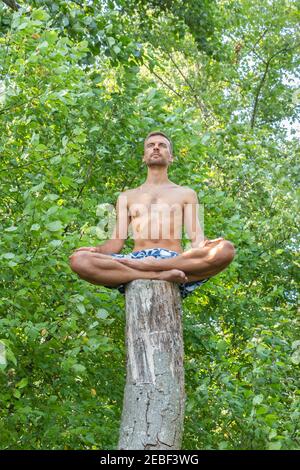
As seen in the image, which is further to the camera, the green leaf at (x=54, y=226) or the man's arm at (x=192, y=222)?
the green leaf at (x=54, y=226)

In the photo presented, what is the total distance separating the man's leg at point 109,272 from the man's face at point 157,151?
0.92 meters

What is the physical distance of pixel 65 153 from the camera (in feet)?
24.2

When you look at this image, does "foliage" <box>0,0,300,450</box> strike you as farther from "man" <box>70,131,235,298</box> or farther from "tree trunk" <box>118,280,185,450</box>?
"tree trunk" <box>118,280,185,450</box>

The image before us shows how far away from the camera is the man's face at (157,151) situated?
6.55m

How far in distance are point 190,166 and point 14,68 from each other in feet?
8.05

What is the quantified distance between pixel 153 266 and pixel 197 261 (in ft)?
0.97

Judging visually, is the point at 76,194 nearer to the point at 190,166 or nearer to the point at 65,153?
the point at 190,166

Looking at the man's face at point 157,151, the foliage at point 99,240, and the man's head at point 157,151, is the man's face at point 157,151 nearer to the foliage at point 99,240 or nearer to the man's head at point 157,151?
the man's head at point 157,151

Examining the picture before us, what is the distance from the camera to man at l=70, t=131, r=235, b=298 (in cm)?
593

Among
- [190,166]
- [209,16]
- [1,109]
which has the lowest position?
[1,109]

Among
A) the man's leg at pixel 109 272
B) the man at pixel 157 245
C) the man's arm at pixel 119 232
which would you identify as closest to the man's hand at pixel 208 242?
the man at pixel 157 245

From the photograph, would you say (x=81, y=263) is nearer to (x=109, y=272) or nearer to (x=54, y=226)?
(x=109, y=272)
